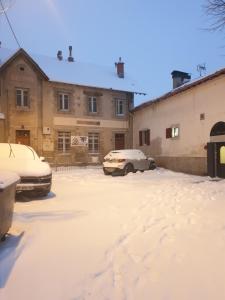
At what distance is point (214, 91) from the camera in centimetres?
1697

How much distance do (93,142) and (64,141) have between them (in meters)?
2.43

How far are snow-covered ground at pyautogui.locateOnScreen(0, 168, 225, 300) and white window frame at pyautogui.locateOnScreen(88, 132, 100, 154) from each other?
1757 centimetres

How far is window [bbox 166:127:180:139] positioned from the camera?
20.4 metres

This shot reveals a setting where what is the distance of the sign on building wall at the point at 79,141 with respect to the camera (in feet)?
82.5

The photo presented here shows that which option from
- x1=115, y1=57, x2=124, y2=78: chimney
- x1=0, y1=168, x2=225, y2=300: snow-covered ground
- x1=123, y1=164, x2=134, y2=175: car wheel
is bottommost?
x1=0, y1=168, x2=225, y2=300: snow-covered ground

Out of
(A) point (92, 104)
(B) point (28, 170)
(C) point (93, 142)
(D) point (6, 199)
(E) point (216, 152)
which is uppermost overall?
(A) point (92, 104)

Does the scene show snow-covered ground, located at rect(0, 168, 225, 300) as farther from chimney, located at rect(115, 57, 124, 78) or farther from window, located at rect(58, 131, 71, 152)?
chimney, located at rect(115, 57, 124, 78)

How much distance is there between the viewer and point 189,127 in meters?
19.1

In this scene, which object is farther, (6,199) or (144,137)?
(144,137)

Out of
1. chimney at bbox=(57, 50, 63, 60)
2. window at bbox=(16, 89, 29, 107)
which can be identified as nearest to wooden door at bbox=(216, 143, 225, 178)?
window at bbox=(16, 89, 29, 107)

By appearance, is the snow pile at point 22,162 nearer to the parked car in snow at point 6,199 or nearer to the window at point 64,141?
the parked car in snow at point 6,199

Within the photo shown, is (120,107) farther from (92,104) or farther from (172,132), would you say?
(172,132)

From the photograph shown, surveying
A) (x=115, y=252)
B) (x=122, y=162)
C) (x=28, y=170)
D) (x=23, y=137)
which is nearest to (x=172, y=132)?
(x=122, y=162)

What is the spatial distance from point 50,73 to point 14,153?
1512 cm
